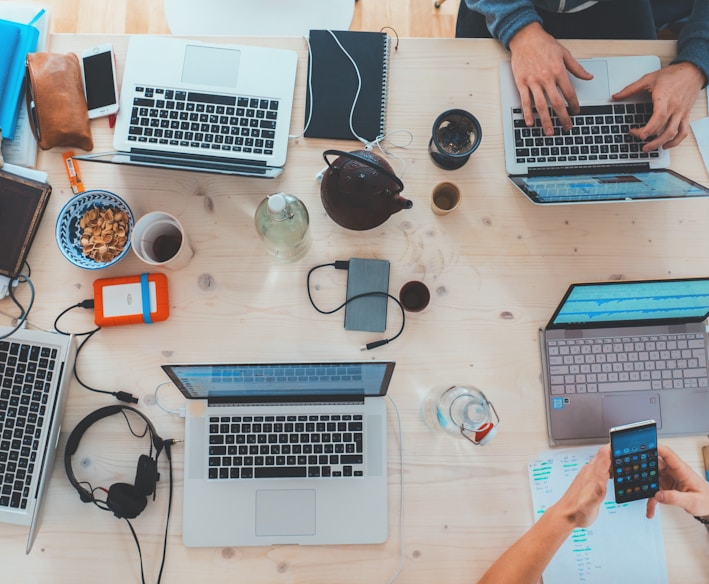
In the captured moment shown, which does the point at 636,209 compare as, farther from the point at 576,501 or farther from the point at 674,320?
the point at 576,501

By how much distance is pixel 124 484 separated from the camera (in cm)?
93

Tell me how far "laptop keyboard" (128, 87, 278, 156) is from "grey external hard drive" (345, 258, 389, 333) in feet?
1.00

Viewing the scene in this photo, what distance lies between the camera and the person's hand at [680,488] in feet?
2.93

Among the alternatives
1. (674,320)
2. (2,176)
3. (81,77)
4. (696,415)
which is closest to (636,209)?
(674,320)

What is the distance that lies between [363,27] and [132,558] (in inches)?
70.5

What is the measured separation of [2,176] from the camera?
992mm

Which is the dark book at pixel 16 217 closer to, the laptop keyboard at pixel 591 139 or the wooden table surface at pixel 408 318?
the wooden table surface at pixel 408 318

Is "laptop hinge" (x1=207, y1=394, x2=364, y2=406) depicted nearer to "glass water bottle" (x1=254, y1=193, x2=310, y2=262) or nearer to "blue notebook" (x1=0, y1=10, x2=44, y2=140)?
"glass water bottle" (x1=254, y1=193, x2=310, y2=262)

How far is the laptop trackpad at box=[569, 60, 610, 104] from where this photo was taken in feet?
3.51

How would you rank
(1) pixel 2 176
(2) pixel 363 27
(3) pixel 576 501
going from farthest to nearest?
(2) pixel 363 27
(1) pixel 2 176
(3) pixel 576 501

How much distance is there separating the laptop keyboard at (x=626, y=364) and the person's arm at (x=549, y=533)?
0.53 feet

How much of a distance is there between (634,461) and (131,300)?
101 cm

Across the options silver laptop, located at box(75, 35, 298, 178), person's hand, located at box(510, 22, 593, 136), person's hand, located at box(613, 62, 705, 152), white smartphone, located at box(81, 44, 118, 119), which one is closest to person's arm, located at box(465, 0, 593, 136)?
person's hand, located at box(510, 22, 593, 136)

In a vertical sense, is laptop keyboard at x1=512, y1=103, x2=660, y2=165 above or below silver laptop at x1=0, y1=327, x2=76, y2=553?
above
